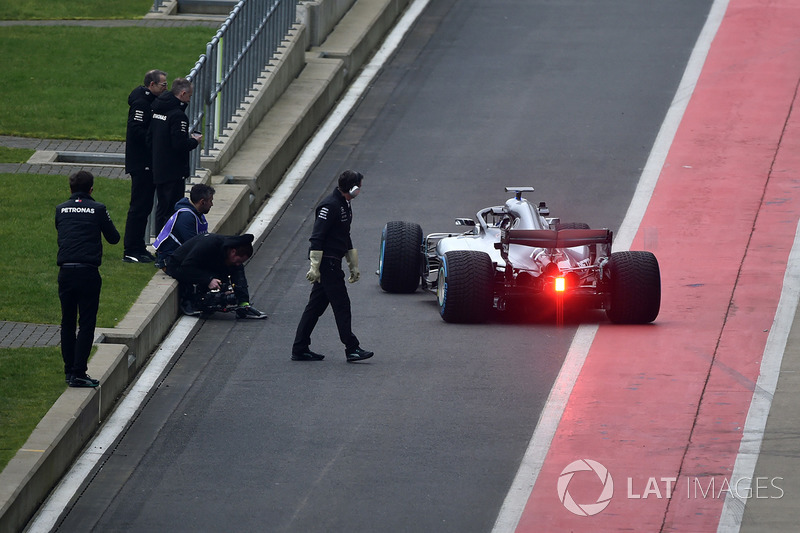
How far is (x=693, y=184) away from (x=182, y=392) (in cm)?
942

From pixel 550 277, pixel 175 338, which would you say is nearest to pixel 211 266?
pixel 175 338

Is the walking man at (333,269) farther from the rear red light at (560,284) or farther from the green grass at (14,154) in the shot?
the green grass at (14,154)

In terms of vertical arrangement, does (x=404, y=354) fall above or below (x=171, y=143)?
below

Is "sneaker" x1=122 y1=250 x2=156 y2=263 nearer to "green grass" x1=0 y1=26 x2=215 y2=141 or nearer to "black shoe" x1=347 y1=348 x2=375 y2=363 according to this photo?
"black shoe" x1=347 y1=348 x2=375 y2=363

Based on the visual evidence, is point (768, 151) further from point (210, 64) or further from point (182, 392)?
point (182, 392)

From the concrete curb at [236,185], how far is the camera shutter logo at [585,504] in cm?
405

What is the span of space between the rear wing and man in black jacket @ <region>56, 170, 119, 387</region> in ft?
14.5

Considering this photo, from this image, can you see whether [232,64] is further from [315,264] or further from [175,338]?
[315,264]

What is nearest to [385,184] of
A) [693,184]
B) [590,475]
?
[693,184]

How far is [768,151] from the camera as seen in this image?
71.9 feet

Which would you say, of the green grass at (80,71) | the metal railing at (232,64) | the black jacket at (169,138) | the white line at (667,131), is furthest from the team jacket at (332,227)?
the green grass at (80,71)

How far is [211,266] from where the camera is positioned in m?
15.7

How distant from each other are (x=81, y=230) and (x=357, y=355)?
10.4 feet

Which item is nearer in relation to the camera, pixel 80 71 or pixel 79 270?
pixel 79 270
